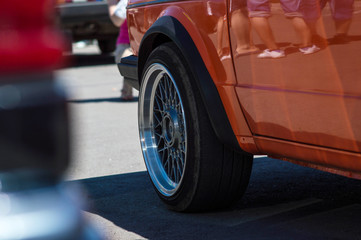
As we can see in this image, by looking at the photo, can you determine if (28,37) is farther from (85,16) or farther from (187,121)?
(85,16)

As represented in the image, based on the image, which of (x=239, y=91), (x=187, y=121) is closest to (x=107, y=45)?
(x=187, y=121)

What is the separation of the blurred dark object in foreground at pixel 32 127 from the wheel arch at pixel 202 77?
7.06 feet

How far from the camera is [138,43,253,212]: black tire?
3580 mm

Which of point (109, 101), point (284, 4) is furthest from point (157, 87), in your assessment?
point (109, 101)

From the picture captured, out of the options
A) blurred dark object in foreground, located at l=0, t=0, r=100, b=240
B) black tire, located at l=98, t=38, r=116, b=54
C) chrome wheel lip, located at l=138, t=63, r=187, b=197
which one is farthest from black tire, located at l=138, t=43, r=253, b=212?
black tire, located at l=98, t=38, r=116, b=54

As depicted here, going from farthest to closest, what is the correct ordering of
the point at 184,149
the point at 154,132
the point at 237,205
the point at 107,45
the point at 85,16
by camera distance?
the point at 107,45 → the point at 85,16 → the point at 154,132 → the point at 237,205 → the point at 184,149

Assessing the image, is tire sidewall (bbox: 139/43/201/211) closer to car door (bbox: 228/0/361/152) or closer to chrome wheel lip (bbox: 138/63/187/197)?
chrome wheel lip (bbox: 138/63/187/197)

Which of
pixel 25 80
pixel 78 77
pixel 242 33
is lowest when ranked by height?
pixel 78 77

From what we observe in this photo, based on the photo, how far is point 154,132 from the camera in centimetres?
431

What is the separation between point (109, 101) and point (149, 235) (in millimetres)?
5957

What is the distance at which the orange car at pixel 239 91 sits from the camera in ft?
9.12

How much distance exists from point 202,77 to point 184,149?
484 mm

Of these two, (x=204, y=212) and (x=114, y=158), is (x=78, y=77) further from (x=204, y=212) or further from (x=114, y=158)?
(x=204, y=212)

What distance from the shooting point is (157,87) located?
4.22m
